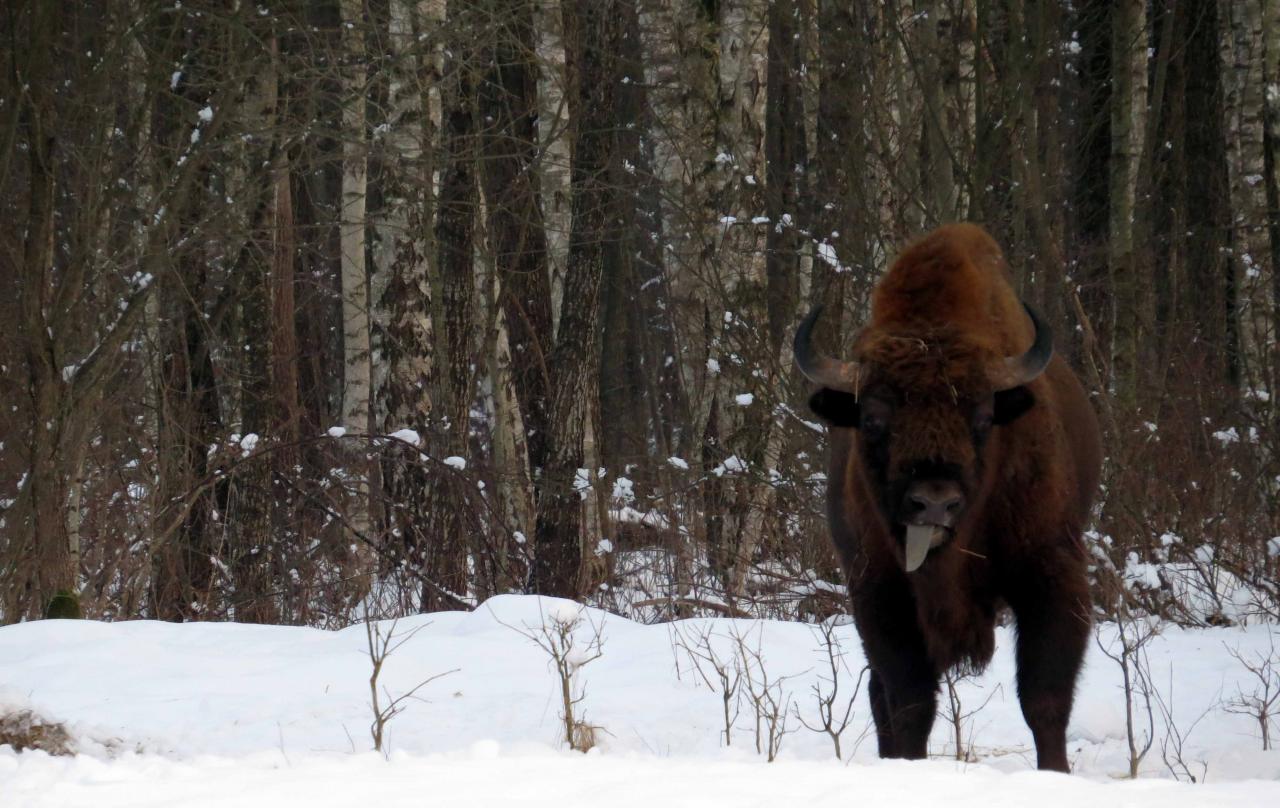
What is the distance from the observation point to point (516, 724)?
6.04 m

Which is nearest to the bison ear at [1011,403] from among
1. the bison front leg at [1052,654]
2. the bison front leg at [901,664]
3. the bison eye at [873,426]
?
the bison eye at [873,426]

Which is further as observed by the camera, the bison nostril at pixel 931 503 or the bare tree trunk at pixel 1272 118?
the bare tree trunk at pixel 1272 118

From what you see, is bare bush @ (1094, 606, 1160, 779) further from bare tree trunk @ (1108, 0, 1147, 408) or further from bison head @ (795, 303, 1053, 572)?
bare tree trunk @ (1108, 0, 1147, 408)

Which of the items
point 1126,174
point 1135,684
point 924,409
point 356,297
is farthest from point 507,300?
point 924,409

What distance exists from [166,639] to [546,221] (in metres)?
6.23

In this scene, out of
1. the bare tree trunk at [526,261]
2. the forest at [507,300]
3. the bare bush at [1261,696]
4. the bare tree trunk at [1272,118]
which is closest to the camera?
the bare bush at [1261,696]

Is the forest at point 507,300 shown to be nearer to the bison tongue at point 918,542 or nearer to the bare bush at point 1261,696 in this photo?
the bare bush at point 1261,696

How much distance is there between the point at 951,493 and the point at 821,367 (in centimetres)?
72

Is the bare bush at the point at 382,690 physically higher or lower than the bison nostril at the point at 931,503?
lower

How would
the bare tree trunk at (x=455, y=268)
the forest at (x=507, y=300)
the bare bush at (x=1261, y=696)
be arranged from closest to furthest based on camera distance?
the bare bush at (x=1261, y=696) < the forest at (x=507, y=300) < the bare tree trunk at (x=455, y=268)

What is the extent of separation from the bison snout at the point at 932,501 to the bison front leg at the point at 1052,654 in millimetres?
611

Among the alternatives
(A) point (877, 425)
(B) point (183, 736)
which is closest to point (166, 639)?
(B) point (183, 736)

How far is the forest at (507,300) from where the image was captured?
25.7 feet

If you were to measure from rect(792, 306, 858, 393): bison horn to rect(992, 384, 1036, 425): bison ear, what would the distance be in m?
0.48
